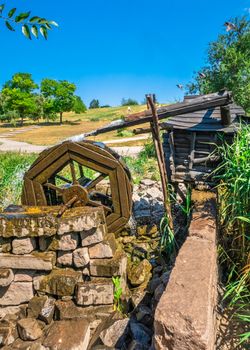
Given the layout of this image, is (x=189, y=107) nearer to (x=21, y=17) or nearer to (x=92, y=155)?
(x=92, y=155)

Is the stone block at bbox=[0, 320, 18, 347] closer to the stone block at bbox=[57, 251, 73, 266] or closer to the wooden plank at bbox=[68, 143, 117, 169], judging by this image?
the stone block at bbox=[57, 251, 73, 266]

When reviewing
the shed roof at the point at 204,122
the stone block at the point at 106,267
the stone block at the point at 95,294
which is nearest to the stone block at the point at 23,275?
the stone block at the point at 95,294

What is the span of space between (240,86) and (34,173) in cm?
877

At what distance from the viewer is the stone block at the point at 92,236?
3.13 metres

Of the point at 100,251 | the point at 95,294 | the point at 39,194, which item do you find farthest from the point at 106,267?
the point at 39,194

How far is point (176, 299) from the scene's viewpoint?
1.70 m

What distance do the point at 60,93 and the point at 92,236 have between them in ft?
120

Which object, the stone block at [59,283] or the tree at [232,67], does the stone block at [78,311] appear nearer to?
the stone block at [59,283]

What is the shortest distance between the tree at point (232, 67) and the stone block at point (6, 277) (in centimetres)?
935

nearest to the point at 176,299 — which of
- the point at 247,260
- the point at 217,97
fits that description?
the point at 247,260

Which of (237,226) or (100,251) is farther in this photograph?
(100,251)

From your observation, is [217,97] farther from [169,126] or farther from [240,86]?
[240,86]

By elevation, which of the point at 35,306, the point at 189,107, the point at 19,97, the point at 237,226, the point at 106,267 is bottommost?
the point at 35,306

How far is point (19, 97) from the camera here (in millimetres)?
37281
